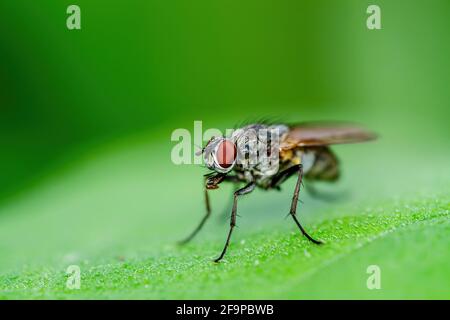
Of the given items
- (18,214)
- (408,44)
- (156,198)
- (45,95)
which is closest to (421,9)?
(408,44)

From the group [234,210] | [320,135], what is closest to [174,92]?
[320,135]

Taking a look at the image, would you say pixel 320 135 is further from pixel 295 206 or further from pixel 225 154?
pixel 225 154

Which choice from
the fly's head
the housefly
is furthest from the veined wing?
the fly's head

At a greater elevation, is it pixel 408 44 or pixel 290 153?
pixel 408 44

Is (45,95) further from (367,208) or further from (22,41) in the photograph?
(367,208)

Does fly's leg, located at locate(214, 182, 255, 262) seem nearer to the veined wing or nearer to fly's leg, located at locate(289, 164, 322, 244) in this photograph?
fly's leg, located at locate(289, 164, 322, 244)

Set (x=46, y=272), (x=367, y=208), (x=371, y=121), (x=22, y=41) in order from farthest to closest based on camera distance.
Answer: (x=371, y=121), (x=22, y=41), (x=367, y=208), (x=46, y=272)

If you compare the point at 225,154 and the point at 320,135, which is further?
the point at 320,135

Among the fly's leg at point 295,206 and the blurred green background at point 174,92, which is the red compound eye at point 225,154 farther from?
the blurred green background at point 174,92
